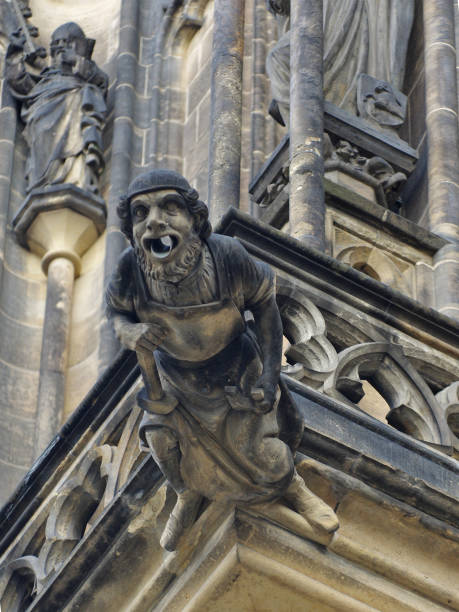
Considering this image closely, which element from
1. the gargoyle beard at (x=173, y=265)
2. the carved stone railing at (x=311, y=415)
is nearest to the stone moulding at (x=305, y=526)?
the carved stone railing at (x=311, y=415)

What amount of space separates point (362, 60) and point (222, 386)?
11.2ft

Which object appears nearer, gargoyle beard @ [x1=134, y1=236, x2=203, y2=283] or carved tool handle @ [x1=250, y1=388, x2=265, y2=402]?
gargoyle beard @ [x1=134, y1=236, x2=203, y2=283]

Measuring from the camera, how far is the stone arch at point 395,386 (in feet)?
25.9

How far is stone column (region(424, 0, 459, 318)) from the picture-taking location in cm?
918

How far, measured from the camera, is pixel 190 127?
11914 mm

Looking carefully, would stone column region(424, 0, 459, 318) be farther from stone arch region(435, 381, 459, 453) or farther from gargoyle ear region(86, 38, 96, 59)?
→ gargoyle ear region(86, 38, 96, 59)

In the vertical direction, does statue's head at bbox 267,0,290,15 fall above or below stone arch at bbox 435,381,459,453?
above

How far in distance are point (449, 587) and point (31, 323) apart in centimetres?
426

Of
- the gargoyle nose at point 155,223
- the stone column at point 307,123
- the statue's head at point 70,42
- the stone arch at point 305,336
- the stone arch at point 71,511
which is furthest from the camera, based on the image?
the statue's head at point 70,42

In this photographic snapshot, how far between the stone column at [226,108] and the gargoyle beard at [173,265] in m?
2.51

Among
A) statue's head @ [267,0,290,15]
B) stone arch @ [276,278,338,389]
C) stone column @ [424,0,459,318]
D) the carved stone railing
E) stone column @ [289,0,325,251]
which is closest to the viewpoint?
the carved stone railing

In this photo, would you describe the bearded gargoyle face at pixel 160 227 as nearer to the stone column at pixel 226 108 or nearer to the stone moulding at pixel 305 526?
the stone moulding at pixel 305 526

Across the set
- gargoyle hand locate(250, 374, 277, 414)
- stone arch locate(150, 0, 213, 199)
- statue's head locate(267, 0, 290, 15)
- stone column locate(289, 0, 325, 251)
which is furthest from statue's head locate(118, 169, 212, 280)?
stone arch locate(150, 0, 213, 199)

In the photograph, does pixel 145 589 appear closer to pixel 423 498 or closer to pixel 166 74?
pixel 423 498
